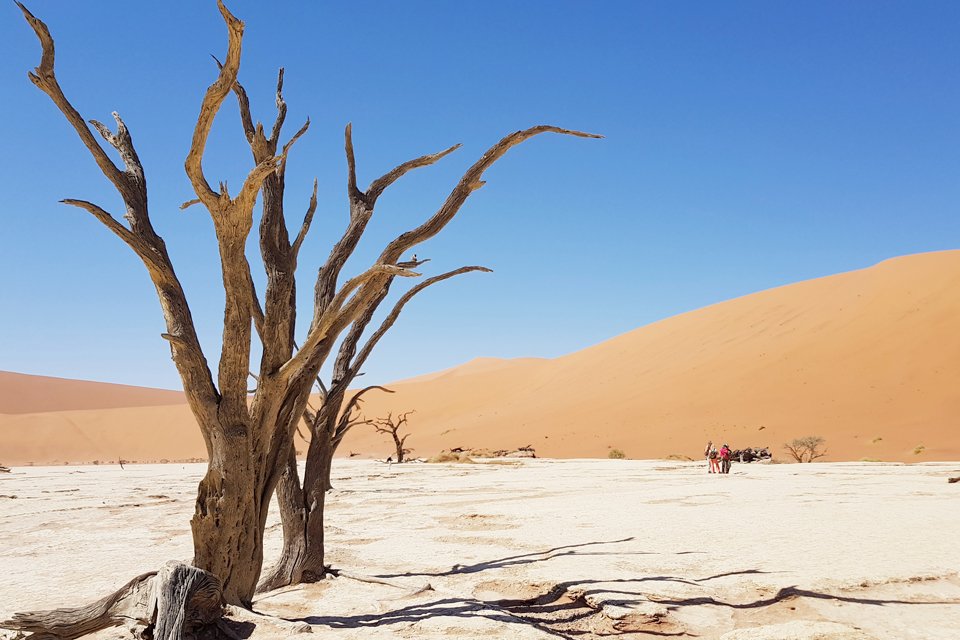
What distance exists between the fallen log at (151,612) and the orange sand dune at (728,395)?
980 inches

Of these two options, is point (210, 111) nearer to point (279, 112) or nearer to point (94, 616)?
point (279, 112)

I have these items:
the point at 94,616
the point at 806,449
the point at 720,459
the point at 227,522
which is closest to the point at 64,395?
the point at 806,449

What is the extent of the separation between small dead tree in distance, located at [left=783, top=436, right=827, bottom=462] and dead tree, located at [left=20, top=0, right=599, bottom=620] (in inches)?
913

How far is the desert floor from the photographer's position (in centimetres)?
456

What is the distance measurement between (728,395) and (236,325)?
3460cm

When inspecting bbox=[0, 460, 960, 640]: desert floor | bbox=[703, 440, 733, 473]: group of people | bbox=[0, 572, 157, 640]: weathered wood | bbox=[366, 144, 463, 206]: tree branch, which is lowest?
bbox=[0, 460, 960, 640]: desert floor

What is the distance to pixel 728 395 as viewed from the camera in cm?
3553

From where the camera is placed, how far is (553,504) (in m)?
11.6

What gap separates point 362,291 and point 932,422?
93.9 ft

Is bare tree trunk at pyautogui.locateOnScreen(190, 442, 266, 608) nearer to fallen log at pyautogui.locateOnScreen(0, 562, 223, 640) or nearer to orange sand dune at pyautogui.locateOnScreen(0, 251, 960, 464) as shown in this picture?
fallen log at pyautogui.locateOnScreen(0, 562, 223, 640)

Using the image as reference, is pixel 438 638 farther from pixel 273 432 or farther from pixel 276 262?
pixel 276 262

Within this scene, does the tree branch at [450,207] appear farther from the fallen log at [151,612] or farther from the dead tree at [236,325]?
the fallen log at [151,612]

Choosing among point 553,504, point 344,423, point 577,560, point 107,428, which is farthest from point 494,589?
point 107,428

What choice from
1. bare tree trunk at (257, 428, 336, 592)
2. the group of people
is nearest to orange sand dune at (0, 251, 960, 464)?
the group of people
